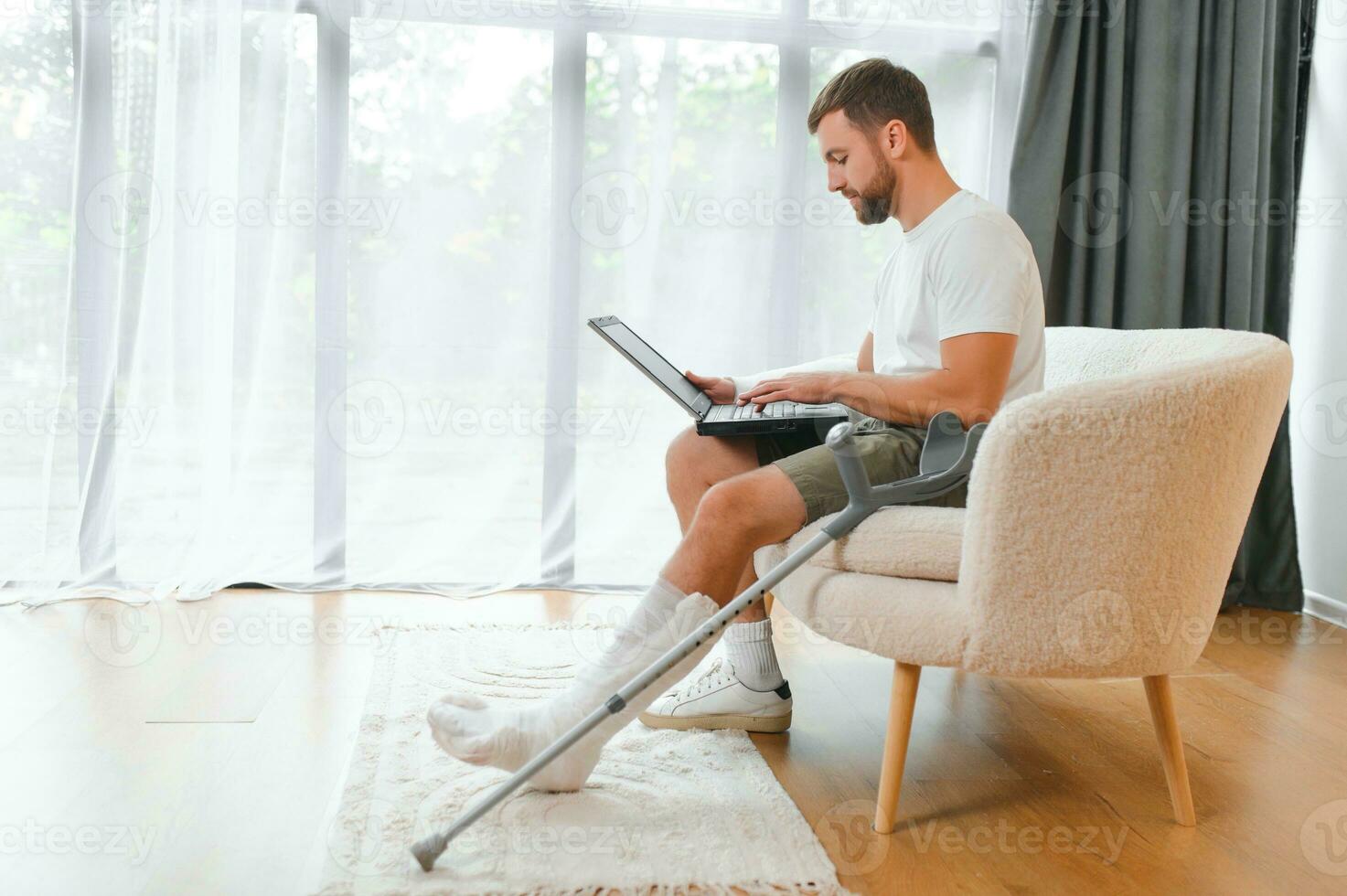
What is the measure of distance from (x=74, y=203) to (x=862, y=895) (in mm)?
2348

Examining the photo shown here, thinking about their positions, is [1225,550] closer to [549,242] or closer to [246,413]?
[549,242]

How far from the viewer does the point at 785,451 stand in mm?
1760

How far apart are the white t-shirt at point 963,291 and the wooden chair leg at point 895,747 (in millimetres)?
460

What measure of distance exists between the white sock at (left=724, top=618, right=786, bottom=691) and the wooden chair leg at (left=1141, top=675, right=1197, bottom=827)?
557 mm

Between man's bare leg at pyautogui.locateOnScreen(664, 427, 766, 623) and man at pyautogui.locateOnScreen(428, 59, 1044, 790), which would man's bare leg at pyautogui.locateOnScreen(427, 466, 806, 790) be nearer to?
man at pyautogui.locateOnScreen(428, 59, 1044, 790)

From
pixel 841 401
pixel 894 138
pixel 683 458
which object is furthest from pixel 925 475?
pixel 894 138

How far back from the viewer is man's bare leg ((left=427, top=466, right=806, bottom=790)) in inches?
53.1

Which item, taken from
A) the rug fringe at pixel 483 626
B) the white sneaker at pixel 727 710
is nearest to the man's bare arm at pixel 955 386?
the white sneaker at pixel 727 710

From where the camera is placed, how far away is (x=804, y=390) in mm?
1604

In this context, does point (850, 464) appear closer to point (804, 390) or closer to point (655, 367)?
point (804, 390)

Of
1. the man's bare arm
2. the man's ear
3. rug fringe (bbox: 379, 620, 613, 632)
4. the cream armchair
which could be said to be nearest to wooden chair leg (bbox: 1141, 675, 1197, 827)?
the cream armchair

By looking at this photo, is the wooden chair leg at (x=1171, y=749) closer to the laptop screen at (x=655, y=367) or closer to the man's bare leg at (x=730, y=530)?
the man's bare leg at (x=730, y=530)

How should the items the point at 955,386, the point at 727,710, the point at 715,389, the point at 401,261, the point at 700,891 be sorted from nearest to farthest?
the point at 700,891
the point at 955,386
the point at 727,710
the point at 715,389
the point at 401,261

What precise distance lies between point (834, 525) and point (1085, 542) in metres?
0.30
